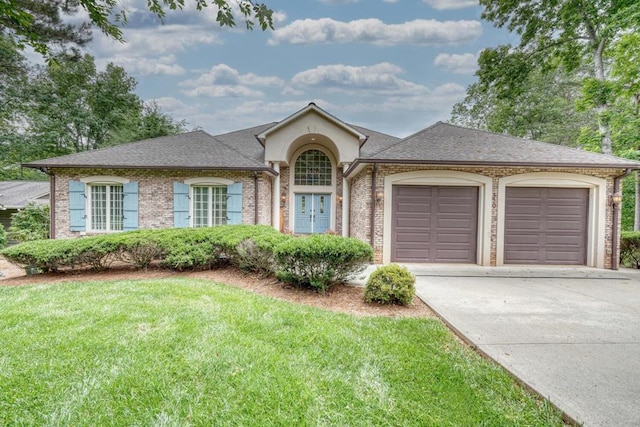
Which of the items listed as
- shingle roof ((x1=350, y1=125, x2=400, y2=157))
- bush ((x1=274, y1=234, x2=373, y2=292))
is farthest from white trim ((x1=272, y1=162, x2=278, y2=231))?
bush ((x1=274, y1=234, x2=373, y2=292))

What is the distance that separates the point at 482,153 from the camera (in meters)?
8.75

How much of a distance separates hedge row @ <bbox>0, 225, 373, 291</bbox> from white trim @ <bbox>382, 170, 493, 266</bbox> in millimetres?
3337

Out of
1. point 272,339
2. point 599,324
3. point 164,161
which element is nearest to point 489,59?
point 599,324

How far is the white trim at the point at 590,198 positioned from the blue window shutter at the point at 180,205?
10137 mm

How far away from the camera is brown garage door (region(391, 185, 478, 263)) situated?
8.57 meters

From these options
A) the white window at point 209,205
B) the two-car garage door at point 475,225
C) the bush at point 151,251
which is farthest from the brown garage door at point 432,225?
the white window at point 209,205

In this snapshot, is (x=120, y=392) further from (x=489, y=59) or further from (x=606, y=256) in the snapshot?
(x=489, y=59)

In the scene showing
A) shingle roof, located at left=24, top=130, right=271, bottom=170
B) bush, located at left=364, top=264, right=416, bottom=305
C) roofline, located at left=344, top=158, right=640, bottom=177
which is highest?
shingle roof, located at left=24, top=130, right=271, bottom=170

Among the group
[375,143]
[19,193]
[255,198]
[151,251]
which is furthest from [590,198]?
[19,193]

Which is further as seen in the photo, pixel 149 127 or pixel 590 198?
pixel 149 127

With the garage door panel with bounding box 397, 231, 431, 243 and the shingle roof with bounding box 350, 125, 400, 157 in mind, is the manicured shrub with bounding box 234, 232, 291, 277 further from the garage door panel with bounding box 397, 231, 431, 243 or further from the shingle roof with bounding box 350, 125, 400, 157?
the shingle roof with bounding box 350, 125, 400, 157

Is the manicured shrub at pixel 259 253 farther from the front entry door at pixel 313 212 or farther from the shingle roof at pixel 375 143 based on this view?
the shingle roof at pixel 375 143

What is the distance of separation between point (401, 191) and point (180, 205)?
750 centimetres

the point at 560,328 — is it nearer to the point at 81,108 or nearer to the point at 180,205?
the point at 180,205
